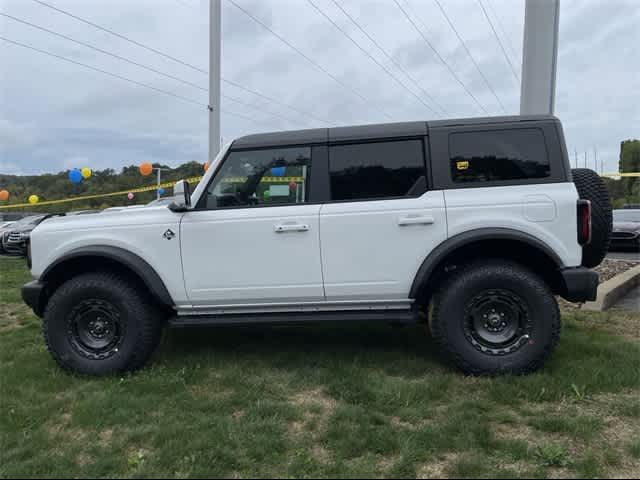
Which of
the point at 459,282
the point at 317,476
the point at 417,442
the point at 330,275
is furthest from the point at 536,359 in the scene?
the point at 317,476

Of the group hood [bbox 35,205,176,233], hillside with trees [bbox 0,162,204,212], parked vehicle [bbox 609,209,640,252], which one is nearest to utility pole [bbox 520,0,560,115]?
hood [bbox 35,205,176,233]

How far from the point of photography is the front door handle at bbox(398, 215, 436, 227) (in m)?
3.60

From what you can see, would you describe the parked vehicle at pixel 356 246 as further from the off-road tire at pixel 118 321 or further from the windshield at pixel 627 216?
the windshield at pixel 627 216

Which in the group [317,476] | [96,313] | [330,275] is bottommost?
[317,476]

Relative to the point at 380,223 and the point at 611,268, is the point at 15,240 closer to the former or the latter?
the point at 380,223

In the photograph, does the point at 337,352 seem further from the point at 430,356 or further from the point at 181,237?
the point at 181,237

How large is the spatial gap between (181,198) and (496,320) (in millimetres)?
2508

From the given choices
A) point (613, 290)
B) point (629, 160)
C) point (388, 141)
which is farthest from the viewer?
point (629, 160)

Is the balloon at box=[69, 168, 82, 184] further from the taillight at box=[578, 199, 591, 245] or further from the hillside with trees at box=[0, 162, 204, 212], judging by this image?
the taillight at box=[578, 199, 591, 245]

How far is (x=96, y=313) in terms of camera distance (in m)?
3.89

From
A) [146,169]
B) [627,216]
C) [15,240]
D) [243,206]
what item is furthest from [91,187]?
[243,206]

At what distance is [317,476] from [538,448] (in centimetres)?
119

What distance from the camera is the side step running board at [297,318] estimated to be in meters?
3.70

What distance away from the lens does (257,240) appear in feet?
12.2
